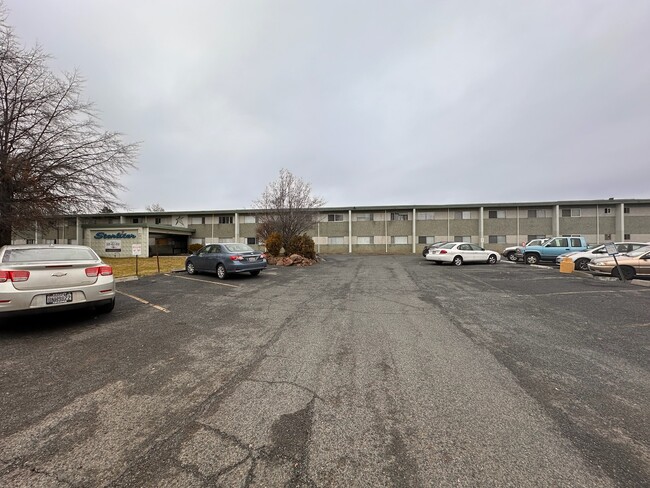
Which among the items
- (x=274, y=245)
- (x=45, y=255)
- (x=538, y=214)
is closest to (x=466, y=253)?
(x=274, y=245)

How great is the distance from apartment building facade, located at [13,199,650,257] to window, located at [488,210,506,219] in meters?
0.10

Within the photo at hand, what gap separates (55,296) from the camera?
488cm

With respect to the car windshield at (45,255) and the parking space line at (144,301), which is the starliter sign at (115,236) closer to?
the parking space line at (144,301)

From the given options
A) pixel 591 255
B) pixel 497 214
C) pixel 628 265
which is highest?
pixel 497 214

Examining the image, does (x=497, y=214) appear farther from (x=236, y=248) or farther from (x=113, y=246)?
(x=113, y=246)

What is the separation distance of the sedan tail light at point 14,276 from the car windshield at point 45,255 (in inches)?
18.0

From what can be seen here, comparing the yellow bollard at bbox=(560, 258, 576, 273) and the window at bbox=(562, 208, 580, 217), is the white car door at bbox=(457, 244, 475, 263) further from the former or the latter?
the window at bbox=(562, 208, 580, 217)

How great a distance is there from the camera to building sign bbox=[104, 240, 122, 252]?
93.3 ft

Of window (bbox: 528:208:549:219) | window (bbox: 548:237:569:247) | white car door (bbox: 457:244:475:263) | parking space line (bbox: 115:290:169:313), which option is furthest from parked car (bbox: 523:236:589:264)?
parking space line (bbox: 115:290:169:313)

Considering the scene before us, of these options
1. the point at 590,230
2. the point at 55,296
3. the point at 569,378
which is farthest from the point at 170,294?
the point at 590,230

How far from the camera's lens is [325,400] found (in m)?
2.79

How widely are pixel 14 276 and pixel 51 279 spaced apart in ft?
1.42

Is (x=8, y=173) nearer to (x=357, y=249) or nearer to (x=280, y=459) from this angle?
(x=280, y=459)

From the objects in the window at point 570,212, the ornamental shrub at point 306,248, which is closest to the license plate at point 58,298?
the ornamental shrub at point 306,248
